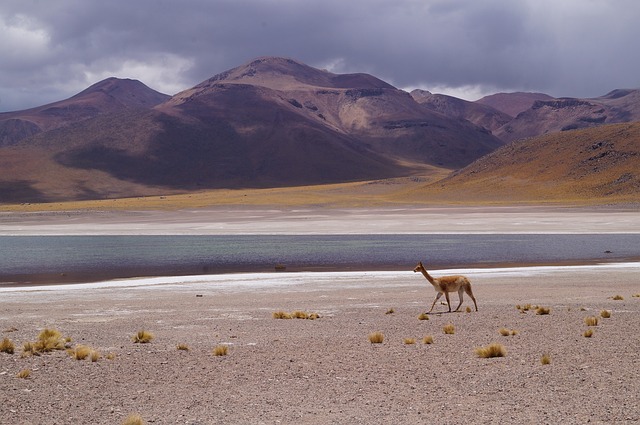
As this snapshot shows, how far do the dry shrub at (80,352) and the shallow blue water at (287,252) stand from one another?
704 inches

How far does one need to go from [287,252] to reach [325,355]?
27.3 meters

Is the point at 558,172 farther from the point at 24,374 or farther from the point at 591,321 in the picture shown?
the point at 24,374

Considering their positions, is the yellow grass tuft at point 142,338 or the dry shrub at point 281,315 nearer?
the yellow grass tuft at point 142,338

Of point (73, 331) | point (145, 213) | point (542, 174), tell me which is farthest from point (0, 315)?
point (542, 174)

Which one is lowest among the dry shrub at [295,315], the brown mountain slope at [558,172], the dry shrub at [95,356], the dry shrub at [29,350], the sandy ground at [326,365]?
the sandy ground at [326,365]

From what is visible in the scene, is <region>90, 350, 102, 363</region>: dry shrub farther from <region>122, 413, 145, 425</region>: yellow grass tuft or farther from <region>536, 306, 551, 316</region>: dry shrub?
<region>536, 306, 551, 316</region>: dry shrub

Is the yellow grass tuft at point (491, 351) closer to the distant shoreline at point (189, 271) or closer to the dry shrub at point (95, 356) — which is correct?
the dry shrub at point (95, 356)

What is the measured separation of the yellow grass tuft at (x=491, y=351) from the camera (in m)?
11.5

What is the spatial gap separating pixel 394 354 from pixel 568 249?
1135 inches

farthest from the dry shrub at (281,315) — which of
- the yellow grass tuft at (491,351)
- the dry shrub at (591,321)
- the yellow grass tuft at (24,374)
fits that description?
the yellow grass tuft at (24,374)

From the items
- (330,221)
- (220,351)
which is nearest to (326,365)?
(220,351)

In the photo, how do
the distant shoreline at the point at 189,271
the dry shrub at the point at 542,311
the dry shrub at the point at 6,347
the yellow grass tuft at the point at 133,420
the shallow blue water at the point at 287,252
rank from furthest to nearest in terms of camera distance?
the shallow blue water at the point at 287,252, the distant shoreline at the point at 189,271, the dry shrub at the point at 542,311, the dry shrub at the point at 6,347, the yellow grass tuft at the point at 133,420

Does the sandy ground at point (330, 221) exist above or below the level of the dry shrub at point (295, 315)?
above

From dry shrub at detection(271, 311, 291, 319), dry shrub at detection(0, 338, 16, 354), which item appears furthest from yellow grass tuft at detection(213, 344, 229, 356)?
dry shrub at detection(271, 311, 291, 319)
